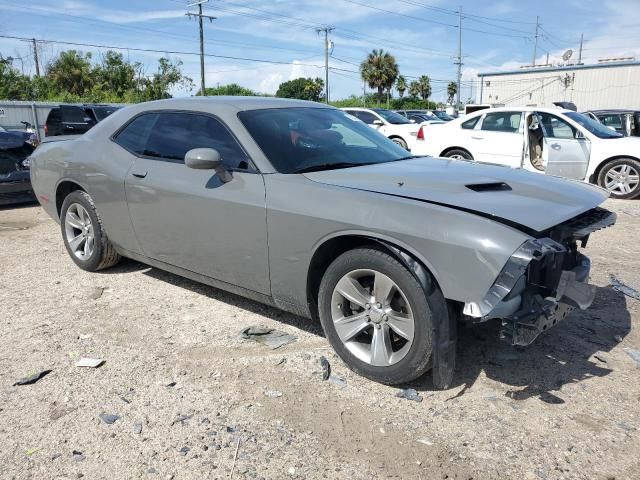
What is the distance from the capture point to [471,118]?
10391 millimetres

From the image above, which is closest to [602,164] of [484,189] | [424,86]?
[484,189]

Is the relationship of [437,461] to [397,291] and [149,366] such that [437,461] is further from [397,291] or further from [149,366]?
[149,366]

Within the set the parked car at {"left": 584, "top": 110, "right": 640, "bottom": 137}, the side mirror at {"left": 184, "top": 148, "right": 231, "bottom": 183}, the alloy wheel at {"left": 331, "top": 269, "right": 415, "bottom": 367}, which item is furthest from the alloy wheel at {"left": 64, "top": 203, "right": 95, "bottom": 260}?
the parked car at {"left": 584, "top": 110, "right": 640, "bottom": 137}

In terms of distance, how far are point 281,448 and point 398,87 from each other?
7794cm

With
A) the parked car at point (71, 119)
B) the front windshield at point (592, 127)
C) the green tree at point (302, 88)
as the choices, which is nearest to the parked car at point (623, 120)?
the front windshield at point (592, 127)

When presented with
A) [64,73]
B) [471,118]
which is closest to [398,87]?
[64,73]

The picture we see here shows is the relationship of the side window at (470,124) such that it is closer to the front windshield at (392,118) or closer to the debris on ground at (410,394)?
the front windshield at (392,118)

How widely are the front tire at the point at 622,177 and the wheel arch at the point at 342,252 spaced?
798cm

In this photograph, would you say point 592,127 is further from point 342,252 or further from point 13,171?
point 13,171

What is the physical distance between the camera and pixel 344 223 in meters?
3.01

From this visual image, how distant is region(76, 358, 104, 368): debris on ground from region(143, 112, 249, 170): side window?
1.53 m

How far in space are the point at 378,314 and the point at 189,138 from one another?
6.65ft

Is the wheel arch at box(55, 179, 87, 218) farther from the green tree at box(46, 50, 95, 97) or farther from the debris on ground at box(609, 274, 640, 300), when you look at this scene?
the green tree at box(46, 50, 95, 97)

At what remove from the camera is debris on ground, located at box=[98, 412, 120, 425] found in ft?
9.09
